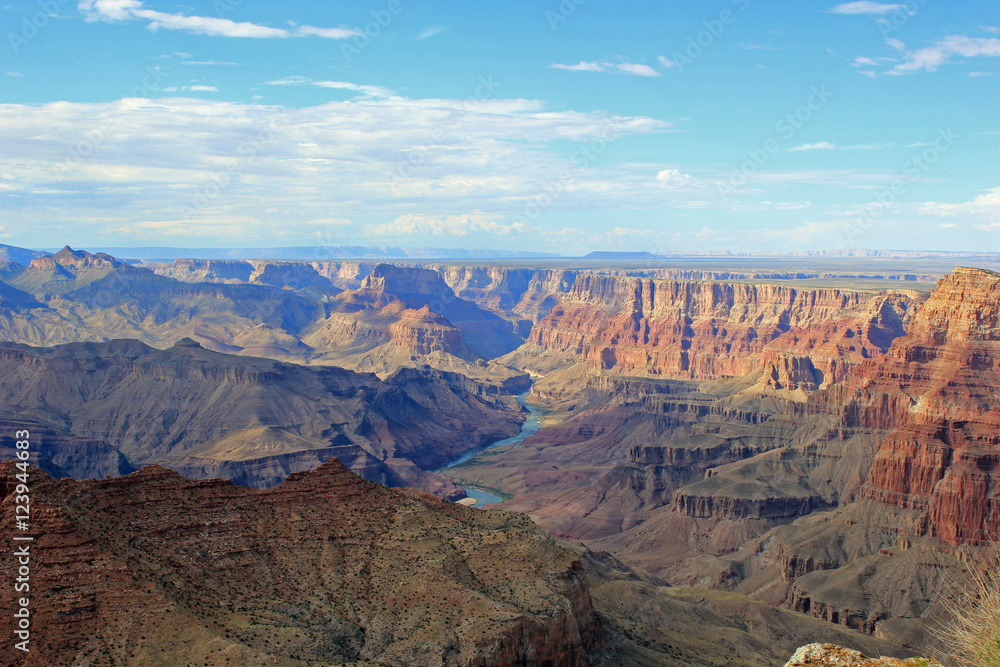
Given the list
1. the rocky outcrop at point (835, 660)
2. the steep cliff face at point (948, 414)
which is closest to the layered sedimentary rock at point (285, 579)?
the rocky outcrop at point (835, 660)

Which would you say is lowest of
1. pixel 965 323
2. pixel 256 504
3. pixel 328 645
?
pixel 328 645

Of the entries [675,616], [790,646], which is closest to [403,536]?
[675,616]

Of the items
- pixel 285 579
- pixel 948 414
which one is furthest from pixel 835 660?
pixel 948 414

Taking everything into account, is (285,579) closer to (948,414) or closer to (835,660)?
(835,660)

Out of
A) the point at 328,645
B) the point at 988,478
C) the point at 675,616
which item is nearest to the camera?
the point at 328,645

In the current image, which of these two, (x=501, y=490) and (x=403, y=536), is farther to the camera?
(x=501, y=490)

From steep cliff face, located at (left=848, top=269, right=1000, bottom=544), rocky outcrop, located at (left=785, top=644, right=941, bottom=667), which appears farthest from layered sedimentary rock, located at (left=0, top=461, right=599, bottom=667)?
steep cliff face, located at (left=848, top=269, right=1000, bottom=544)

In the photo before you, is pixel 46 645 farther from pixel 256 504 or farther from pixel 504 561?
pixel 504 561

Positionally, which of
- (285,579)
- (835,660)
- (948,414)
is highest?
(835,660)
